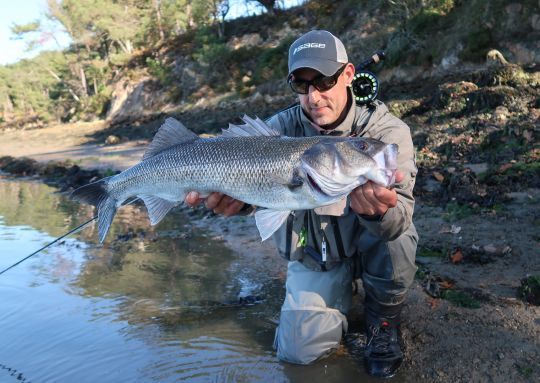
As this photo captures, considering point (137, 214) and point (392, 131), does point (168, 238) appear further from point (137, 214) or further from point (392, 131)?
point (392, 131)

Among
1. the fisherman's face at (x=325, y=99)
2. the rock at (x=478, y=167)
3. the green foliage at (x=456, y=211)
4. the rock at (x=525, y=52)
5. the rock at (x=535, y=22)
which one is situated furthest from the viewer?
the rock at (x=535, y=22)

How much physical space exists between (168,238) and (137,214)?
7.68 feet

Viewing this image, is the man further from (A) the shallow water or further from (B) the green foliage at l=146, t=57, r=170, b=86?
(B) the green foliage at l=146, t=57, r=170, b=86

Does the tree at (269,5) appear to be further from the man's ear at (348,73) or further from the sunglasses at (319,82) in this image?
the sunglasses at (319,82)

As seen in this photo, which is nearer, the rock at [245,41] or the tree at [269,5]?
the rock at [245,41]

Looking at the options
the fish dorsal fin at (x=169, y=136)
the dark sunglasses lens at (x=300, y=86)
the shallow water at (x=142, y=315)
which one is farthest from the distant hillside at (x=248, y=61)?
the fish dorsal fin at (x=169, y=136)

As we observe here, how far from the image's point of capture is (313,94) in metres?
3.56

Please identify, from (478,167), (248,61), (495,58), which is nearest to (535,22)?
(495,58)

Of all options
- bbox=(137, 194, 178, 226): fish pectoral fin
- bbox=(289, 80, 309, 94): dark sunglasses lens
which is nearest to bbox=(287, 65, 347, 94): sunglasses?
bbox=(289, 80, 309, 94): dark sunglasses lens

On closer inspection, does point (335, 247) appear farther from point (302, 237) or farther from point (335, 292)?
point (335, 292)

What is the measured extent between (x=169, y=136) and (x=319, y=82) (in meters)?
1.19

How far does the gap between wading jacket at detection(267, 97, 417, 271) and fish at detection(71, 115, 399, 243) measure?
1.95 feet

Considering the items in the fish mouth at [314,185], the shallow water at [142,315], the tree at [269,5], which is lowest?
the shallow water at [142,315]

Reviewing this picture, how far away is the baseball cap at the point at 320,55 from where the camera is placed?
3434mm
